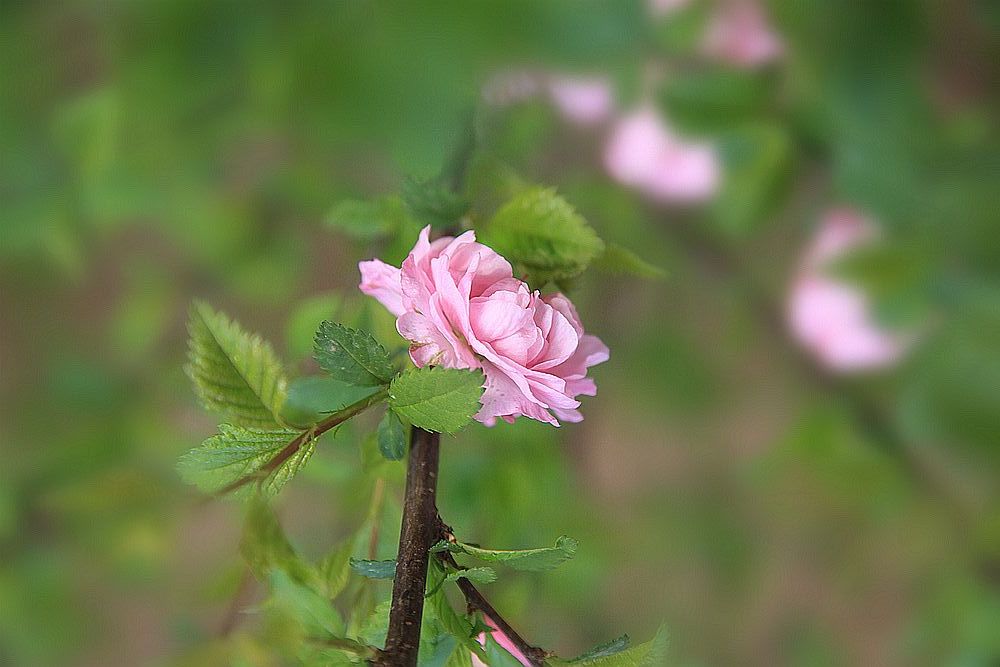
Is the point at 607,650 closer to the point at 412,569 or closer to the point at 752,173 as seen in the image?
the point at 412,569

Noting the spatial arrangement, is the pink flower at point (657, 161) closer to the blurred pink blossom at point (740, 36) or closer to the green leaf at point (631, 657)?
the blurred pink blossom at point (740, 36)

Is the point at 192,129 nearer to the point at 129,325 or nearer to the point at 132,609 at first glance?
the point at 129,325

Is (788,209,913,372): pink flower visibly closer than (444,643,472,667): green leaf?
No

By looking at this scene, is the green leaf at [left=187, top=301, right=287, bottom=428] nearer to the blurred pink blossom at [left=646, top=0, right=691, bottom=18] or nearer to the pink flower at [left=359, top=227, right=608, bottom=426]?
the pink flower at [left=359, top=227, right=608, bottom=426]

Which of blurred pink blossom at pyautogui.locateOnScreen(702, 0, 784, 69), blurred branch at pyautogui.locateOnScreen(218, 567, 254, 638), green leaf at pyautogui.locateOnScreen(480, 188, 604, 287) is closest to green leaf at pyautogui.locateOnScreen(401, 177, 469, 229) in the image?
green leaf at pyautogui.locateOnScreen(480, 188, 604, 287)

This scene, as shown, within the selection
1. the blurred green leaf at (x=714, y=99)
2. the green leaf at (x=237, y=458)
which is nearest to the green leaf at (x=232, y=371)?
the green leaf at (x=237, y=458)

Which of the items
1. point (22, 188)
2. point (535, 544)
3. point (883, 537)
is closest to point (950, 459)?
point (883, 537)
